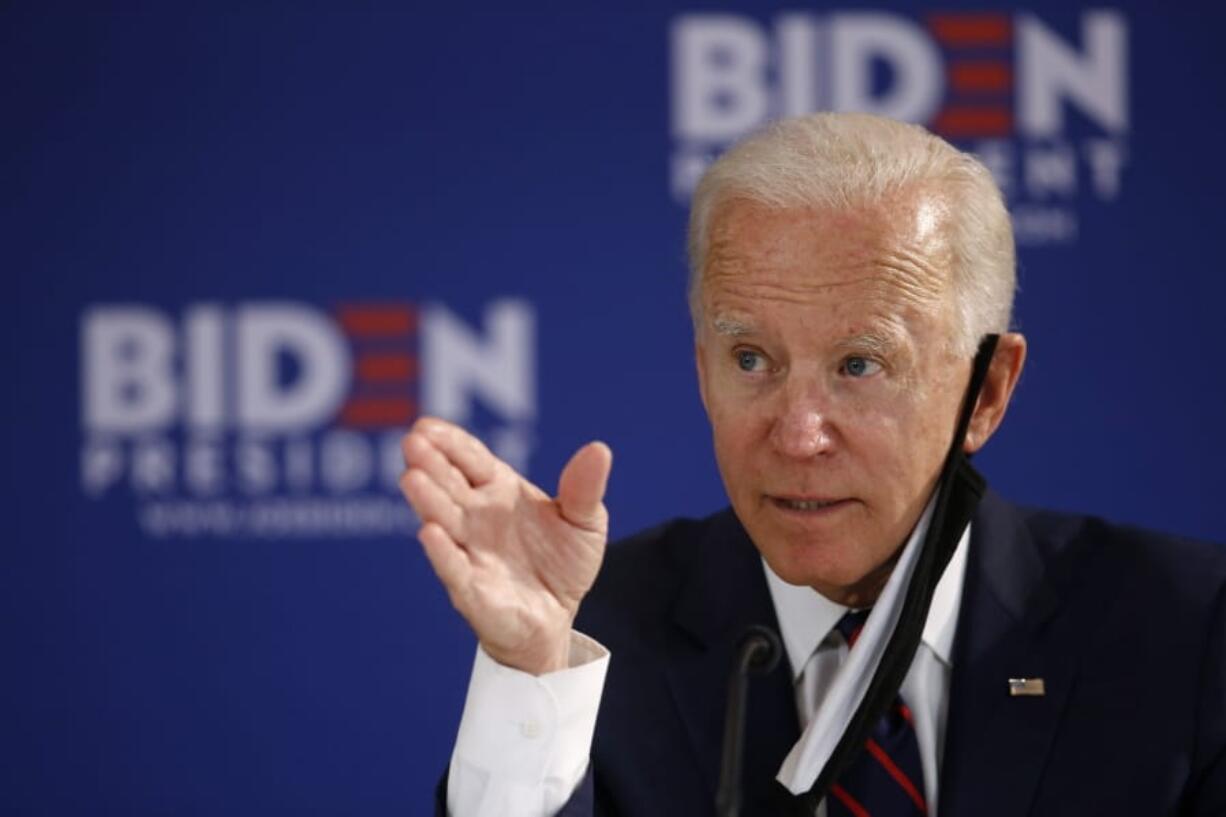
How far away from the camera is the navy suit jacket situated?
179 cm

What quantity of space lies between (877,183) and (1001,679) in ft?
1.82

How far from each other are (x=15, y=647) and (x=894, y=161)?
7.24 feet

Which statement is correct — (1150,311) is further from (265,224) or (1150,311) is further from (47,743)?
(47,743)

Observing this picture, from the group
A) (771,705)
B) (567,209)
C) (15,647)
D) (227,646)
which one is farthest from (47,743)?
(771,705)

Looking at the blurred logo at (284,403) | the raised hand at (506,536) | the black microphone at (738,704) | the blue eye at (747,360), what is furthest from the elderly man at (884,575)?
the blurred logo at (284,403)

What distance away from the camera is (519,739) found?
1584mm

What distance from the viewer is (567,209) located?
3.31m

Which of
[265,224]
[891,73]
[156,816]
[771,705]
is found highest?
[891,73]

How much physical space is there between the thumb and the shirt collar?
463 mm

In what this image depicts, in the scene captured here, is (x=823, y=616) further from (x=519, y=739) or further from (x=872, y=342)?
(x=519, y=739)

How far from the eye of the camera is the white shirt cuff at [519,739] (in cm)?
158

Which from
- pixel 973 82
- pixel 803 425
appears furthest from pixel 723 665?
pixel 973 82

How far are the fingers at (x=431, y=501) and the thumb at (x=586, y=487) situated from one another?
0.32 ft

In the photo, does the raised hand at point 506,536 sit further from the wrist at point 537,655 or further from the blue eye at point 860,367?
the blue eye at point 860,367
